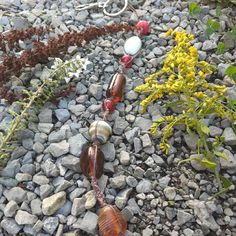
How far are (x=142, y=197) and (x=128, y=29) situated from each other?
0.96m

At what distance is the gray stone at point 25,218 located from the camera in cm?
196

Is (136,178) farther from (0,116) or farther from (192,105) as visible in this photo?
(0,116)

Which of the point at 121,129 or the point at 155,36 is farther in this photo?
the point at 155,36

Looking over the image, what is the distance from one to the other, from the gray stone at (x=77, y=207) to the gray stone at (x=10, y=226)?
20 cm

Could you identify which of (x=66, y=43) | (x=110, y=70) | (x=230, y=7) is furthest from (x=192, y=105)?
(x=230, y=7)

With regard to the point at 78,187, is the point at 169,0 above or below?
above

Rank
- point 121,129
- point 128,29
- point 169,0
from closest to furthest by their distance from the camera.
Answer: point 121,129
point 128,29
point 169,0

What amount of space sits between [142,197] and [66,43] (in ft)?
2.76

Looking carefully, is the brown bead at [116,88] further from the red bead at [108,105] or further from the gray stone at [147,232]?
the gray stone at [147,232]

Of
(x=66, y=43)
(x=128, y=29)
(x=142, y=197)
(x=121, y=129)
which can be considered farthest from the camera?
(x=128, y=29)

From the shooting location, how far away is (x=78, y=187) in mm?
2057

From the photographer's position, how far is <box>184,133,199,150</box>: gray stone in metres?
2.19

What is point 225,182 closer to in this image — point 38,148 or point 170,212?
point 170,212

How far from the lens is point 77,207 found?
198 centimetres
